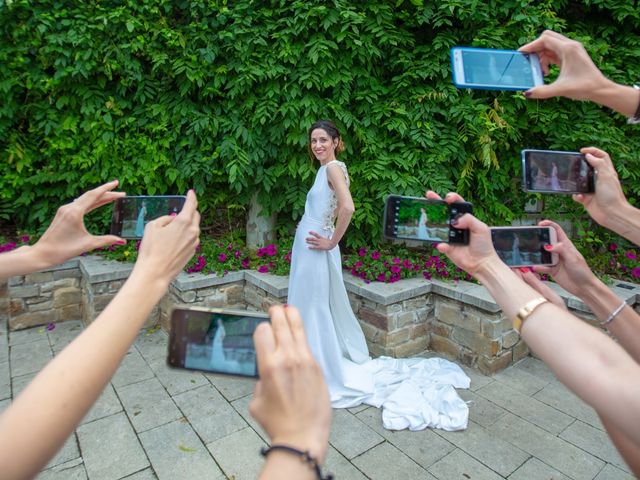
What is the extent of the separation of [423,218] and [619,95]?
862 millimetres

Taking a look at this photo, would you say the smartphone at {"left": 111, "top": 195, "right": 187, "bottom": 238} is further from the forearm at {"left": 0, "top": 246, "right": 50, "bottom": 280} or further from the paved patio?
the paved patio

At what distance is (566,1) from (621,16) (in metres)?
0.66

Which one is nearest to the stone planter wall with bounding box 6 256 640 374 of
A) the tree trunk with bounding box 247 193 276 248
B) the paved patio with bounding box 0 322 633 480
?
the paved patio with bounding box 0 322 633 480

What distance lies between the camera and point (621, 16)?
4.47 m

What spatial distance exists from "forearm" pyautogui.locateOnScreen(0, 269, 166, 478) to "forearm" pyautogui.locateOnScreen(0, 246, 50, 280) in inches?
34.0

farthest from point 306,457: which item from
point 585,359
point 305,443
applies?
point 585,359

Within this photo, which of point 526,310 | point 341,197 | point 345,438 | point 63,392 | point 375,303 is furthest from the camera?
point 375,303

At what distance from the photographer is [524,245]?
1547 mm

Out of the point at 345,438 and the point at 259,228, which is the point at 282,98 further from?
the point at 345,438

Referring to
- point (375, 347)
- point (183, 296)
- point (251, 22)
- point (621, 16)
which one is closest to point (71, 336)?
point (183, 296)

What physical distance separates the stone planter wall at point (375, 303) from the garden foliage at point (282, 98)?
1.07 meters

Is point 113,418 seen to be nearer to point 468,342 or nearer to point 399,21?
point 468,342

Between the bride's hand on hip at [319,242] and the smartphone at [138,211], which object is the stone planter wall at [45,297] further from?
the smartphone at [138,211]

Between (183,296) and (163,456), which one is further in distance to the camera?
(183,296)
